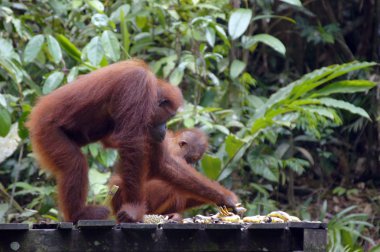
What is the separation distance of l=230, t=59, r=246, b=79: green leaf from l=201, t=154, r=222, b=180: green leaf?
2.42ft

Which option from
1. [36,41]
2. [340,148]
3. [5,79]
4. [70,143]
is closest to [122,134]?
[70,143]

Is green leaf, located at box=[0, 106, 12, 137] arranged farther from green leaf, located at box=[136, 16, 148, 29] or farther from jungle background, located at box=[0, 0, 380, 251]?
green leaf, located at box=[136, 16, 148, 29]

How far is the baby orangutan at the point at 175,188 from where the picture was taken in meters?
4.19

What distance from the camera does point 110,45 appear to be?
15.2 ft

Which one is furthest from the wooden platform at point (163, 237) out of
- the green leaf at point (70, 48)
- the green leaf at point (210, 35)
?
the green leaf at point (210, 35)

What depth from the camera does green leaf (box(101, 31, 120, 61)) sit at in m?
4.59

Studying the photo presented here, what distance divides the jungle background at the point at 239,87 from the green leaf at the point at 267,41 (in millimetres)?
10

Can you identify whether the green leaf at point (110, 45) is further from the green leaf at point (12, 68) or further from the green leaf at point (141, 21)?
the green leaf at point (141, 21)

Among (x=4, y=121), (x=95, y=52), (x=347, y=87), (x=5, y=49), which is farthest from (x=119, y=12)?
(x=347, y=87)

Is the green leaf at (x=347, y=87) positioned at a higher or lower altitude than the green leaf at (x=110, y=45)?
lower

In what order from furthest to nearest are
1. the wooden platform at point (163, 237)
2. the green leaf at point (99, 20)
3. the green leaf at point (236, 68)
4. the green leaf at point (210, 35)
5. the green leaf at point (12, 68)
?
the green leaf at point (236, 68)
the green leaf at point (210, 35)
the green leaf at point (99, 20)
the green leaf at point (12, 68)
the wooden platform at point (163, 237)

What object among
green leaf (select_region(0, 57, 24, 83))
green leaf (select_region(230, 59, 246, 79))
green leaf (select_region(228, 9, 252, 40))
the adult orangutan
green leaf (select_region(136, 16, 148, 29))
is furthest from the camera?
green leaf (select_region(136, 16, 148, 29))

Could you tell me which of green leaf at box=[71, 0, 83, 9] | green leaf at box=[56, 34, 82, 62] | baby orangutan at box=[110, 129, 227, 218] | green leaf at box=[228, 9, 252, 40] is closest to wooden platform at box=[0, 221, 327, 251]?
baby orangutan at box=[110, 129, 227, 218]

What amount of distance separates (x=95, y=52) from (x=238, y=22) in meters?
1.15
